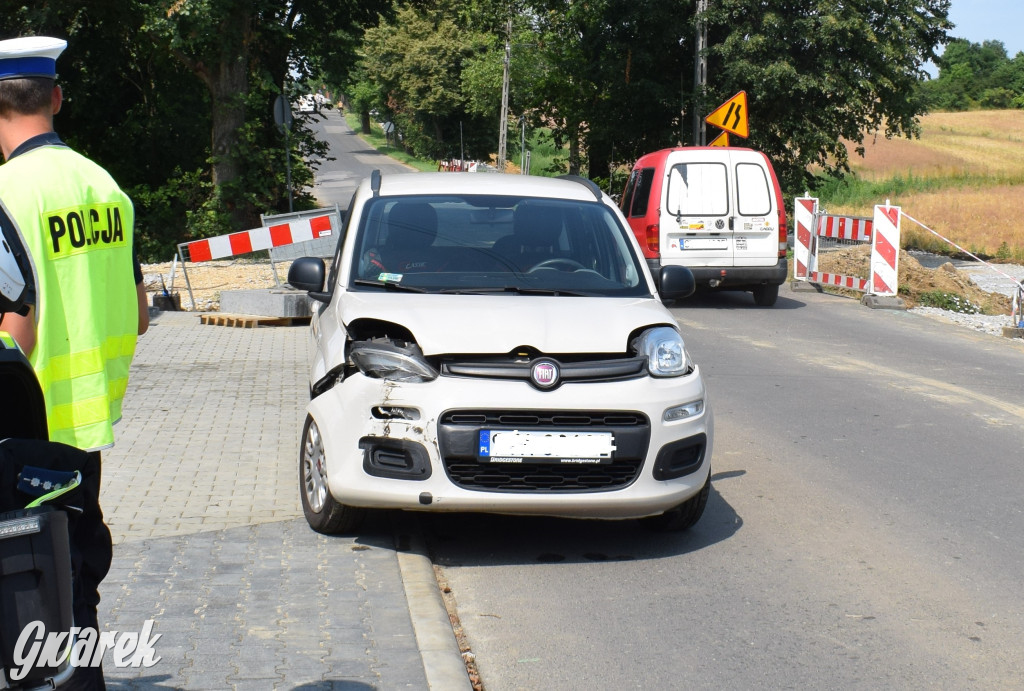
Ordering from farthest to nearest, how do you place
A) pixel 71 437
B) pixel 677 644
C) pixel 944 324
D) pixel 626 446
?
pixel 944 324 < pixel 626 446 < pixel 677 644 < pixel 71 437

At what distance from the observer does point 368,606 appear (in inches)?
193

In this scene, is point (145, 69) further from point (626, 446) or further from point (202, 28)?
point (626, 446)

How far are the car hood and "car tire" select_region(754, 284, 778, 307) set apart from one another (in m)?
11.8

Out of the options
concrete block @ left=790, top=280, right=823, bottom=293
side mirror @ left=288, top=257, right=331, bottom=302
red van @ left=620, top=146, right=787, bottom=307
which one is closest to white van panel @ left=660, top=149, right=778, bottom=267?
red van @ left=620, top=146, right=787, bottom=307

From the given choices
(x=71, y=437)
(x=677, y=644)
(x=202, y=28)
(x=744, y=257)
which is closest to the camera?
(x=71, y=437)

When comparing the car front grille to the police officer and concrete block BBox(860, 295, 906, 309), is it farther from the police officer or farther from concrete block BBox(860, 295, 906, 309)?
concrete block BBox(860, 295, 906, 309)

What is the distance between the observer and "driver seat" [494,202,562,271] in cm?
678

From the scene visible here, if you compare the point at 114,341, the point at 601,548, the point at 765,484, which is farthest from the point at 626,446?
the point at 114,341

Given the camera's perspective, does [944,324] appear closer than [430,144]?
Yes

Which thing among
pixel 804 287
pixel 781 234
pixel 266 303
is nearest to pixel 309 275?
pixel 266 303

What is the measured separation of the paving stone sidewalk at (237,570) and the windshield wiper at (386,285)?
1.16 m

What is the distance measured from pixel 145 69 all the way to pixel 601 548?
2661 centimetres

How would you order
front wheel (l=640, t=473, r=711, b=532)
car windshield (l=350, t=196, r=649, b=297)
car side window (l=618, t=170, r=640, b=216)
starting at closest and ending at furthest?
front wheel (l=640, t=473, r=711, b=532), car windshield (l=350, t=196, r=649, b=297), car side window (l=618, t=170, r=640, b=216)

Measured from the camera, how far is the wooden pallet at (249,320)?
15.1 m
